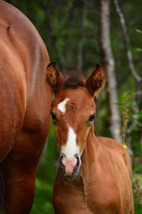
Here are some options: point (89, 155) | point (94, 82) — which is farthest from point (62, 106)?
point (89, 155)

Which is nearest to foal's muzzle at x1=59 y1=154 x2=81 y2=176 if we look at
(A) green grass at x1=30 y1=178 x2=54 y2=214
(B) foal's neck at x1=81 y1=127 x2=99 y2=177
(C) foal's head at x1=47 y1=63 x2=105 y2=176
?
(C) foal's head at x1=47 y1=63 x2=105 y2=176

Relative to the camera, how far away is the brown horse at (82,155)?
391 cm

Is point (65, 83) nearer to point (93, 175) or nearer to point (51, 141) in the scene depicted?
point (93, 175)

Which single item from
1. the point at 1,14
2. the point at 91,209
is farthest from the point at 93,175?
the point at 1,14

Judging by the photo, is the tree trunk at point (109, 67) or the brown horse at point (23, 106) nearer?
the brown horse at point (23, 106)

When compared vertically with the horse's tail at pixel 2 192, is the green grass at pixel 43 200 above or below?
below

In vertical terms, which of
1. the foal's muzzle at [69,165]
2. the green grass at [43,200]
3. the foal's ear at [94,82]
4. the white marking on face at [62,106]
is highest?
the foal's ear at [94,82]

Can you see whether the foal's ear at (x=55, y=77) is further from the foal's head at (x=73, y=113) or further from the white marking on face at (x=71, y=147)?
the white marking on face at (x=71, y=147)

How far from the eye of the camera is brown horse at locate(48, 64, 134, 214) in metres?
3.91

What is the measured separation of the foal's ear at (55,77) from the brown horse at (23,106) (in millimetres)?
261

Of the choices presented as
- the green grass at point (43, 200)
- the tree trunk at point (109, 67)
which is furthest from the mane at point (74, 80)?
the tree trunk at point (109, 67)

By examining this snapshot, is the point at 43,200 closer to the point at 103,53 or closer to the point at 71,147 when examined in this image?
the point at 71,147

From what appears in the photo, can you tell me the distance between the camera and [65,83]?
168 inches

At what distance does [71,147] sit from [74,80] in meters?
0.75
